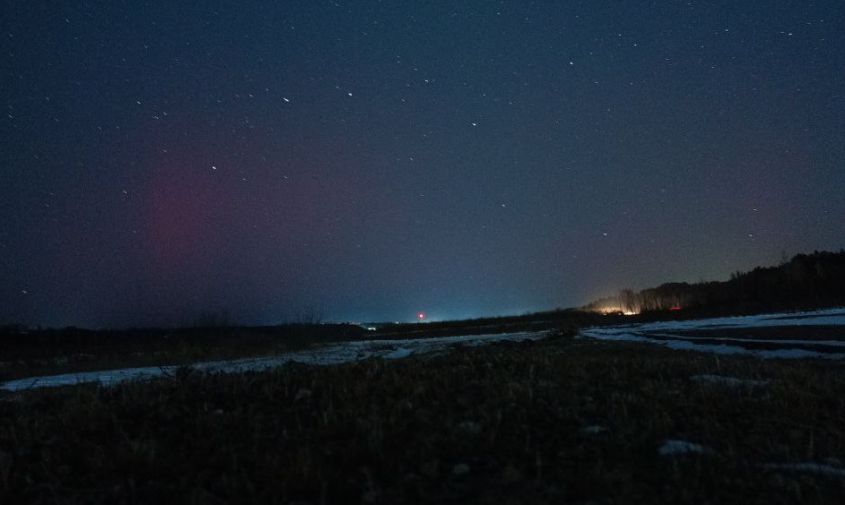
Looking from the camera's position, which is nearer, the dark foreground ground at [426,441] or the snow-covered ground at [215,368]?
the dark foreground ground at [426,441]

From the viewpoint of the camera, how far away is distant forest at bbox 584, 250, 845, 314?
58.9m

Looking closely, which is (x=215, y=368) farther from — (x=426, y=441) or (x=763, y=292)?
(x=763, y=292)

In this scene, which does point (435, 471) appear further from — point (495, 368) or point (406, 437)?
point (495, 368)

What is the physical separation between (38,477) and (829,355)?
1977 centimetres

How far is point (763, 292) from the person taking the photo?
77.7 meters

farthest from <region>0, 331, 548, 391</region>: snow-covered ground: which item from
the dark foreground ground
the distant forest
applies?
the distant forest

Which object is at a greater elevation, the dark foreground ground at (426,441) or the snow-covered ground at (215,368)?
the dark foreground ground at (426,441)

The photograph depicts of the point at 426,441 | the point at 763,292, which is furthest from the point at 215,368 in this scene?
the point at 763,292

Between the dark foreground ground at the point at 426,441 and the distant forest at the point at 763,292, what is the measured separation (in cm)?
5269

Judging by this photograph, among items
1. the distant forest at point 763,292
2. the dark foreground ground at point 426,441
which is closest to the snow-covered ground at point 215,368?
the dark foreground ground at point 426,441

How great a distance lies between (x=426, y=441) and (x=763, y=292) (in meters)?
90.6

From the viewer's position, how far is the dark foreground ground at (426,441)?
3607 mm

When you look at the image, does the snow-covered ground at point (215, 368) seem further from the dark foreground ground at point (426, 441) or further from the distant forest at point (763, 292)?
the distant forest at point (763, 292)

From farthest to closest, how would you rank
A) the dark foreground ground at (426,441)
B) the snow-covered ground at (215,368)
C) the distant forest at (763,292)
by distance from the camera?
1. the distant forest at (763,292)
2. the snow-covered ground at (215,368)
3. the dark foreground ground at (426,441)
